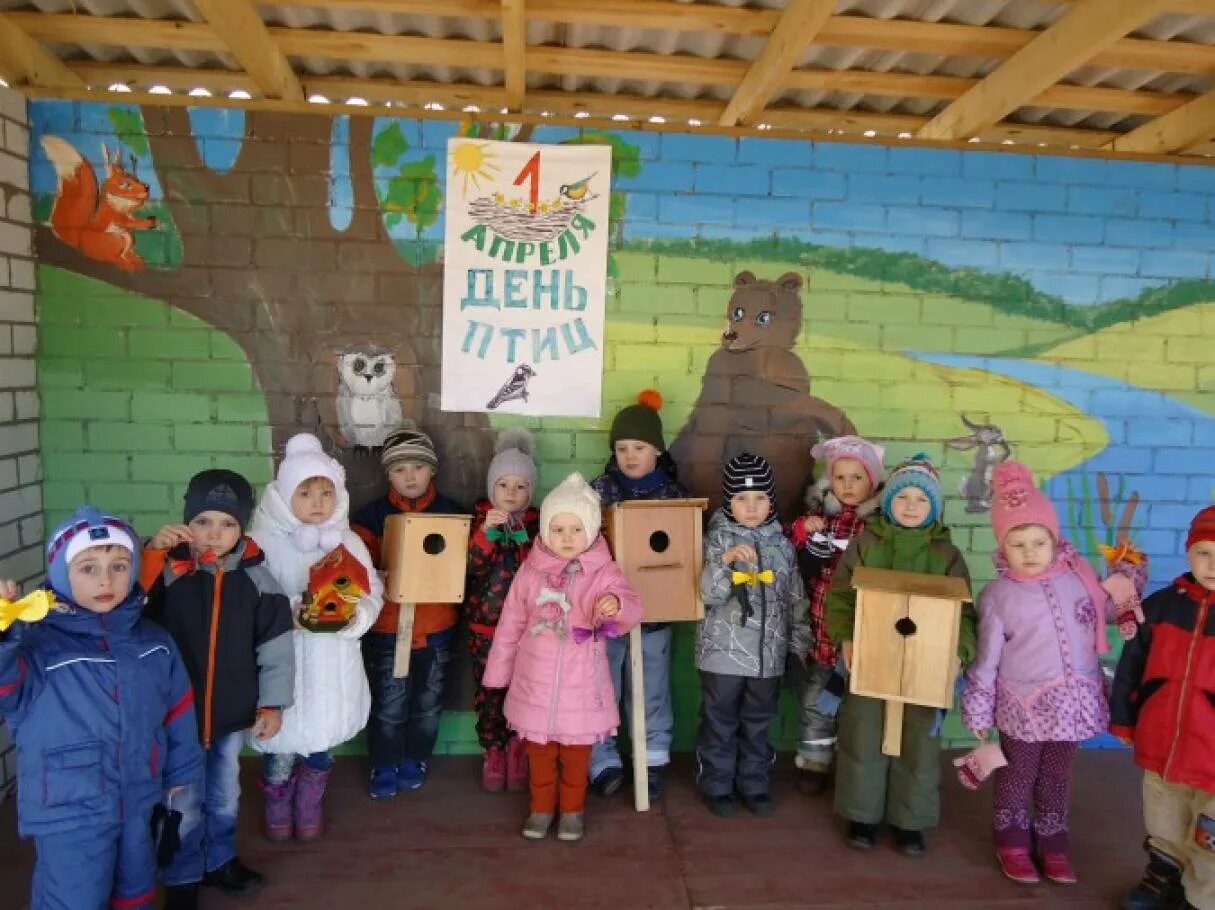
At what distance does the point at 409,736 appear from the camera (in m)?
4.19

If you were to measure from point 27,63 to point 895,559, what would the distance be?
13.9 ft

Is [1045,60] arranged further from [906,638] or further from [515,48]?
[906,638]

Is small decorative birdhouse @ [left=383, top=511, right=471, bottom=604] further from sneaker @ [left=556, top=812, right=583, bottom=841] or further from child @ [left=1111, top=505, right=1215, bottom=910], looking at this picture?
child @ [left=1111, top=505, right=1215, bottom=910]

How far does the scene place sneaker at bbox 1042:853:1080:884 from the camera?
11.4 ft

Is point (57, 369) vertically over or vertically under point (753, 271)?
under

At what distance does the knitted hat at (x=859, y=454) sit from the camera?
4.11 metres

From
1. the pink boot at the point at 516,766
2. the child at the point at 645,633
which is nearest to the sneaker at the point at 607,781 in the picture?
the child at the point at 645,633

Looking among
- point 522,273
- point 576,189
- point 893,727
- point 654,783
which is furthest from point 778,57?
point 654,783

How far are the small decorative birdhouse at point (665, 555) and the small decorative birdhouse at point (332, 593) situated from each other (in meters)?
1.09

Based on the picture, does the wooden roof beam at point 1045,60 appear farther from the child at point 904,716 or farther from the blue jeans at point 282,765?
the blue jeans at point 282,765

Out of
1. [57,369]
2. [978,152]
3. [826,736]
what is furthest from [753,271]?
[57,369]

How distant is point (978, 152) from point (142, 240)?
4.08 metres

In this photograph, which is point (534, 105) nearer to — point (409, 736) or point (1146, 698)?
point (409, 736)

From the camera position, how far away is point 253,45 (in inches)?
140
